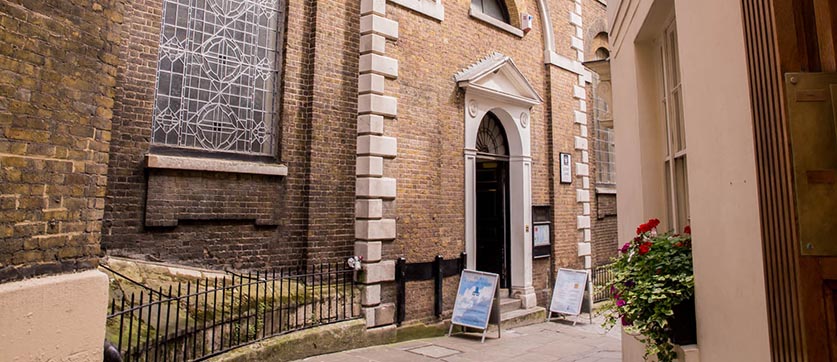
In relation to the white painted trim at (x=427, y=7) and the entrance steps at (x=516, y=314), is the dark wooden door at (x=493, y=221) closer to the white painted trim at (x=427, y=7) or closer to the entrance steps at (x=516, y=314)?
the entrance steps at (x=516, y=314)

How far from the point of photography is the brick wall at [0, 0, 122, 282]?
291cm

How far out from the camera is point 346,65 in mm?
7605

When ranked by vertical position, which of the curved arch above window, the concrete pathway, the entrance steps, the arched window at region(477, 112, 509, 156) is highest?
the curved arch above window

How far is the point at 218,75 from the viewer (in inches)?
256

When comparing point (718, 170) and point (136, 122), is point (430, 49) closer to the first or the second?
point (136, 122)

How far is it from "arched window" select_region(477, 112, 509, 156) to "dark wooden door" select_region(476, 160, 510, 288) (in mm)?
300

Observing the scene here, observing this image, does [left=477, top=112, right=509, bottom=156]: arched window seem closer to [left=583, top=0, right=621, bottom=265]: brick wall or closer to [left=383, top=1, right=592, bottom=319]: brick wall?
[left=383, top=1, right=592, bottom=319]: brick wall

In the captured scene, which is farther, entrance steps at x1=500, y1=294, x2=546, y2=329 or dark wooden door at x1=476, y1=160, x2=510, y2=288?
dark wooden door at x1=476, y1=160, x2=510, y2=288

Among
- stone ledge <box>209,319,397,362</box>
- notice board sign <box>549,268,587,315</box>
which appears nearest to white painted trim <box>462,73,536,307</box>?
notice board sign <box>549,268,587,315</box>

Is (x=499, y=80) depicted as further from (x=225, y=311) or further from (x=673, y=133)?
(x=225, y=311)

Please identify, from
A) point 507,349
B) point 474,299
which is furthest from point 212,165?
point 507,349

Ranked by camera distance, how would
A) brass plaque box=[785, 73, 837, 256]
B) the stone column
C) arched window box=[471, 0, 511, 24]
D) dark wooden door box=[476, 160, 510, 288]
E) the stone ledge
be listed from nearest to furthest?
brass plaque box=[785, 73, 837, 256], the stone ledge, the stone column, arched window box=[471, 0, 511, 24], dark wooden door box=[476, 160, 510, 288]

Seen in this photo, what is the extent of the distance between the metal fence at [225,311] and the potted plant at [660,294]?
4100 mm

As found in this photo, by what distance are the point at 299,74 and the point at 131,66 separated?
2.23 m
